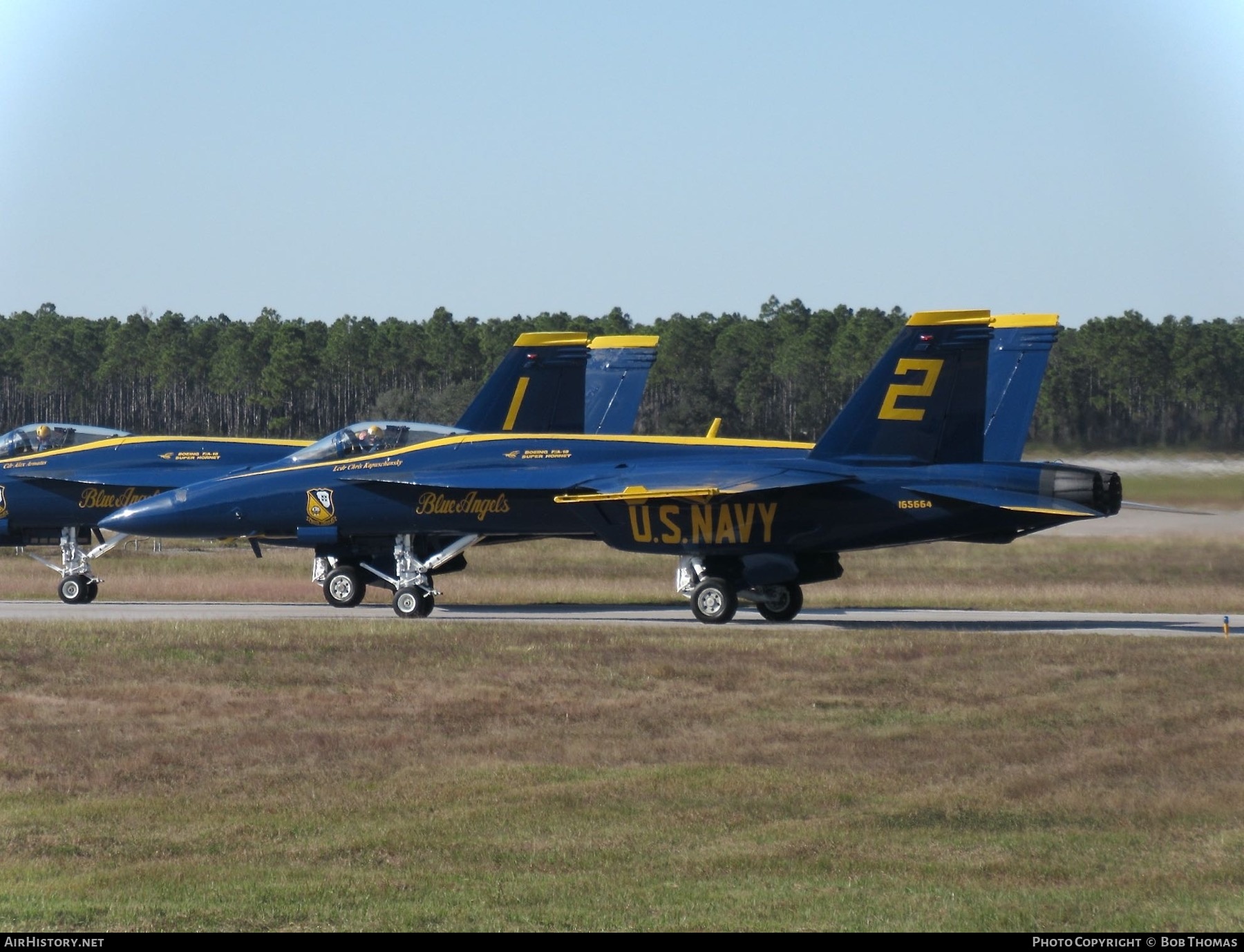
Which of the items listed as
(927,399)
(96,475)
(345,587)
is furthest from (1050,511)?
(96,475)

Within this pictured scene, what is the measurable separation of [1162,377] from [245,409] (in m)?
60.6

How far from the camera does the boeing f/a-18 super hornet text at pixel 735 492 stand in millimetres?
23344

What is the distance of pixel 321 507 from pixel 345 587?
7.96ft

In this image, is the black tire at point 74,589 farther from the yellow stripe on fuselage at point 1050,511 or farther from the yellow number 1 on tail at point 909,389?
the yellow stripe on fuselage at point 1050,511

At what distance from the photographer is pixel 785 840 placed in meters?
12.2

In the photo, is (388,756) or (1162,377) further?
(1162,377)

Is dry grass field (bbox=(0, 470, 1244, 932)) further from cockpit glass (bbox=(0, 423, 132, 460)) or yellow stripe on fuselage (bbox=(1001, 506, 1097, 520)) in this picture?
cockpit glass (bbox=(0, 423, 132, 460))

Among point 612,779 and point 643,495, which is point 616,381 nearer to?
point 643,495

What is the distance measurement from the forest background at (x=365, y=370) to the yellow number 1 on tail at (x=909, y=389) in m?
43.0

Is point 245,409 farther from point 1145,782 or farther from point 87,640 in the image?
point 1145,782

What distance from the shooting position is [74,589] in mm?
30000

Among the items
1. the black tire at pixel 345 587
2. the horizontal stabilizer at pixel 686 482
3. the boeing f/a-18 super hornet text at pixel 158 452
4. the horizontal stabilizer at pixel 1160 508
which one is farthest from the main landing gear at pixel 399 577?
the horizontal stabilizer at pixel 1160 508
